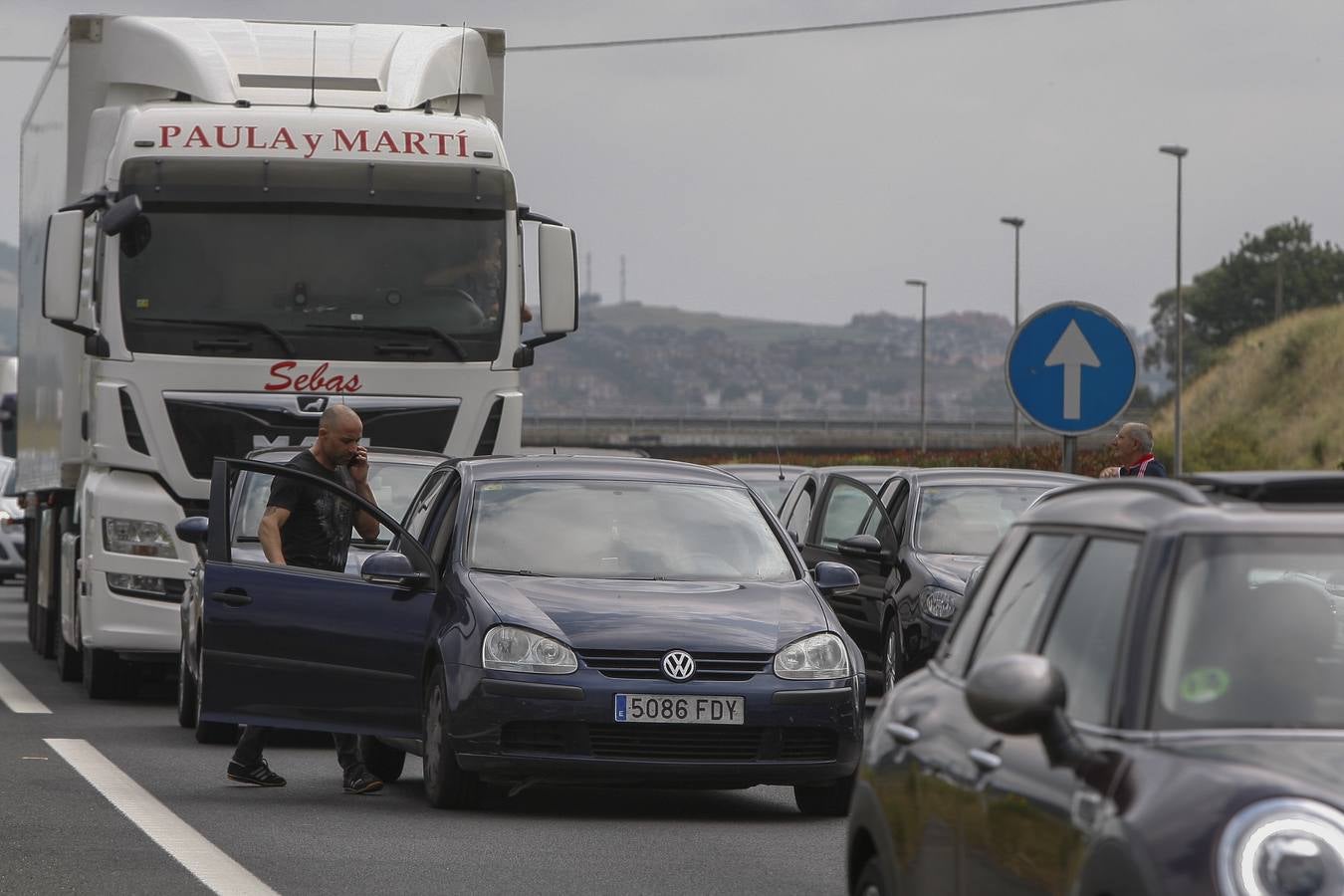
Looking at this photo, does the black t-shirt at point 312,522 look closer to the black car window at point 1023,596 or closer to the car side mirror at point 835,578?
the car side mirror at point 835,578

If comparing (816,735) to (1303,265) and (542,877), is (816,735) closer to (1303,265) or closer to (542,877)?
(542,877)

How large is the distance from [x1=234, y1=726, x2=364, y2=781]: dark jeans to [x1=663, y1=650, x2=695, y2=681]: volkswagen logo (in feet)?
6.03

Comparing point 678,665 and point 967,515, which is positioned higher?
point 967,515

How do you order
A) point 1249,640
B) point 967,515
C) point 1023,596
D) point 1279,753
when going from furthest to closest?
1. point 967,515
2. point 1023,596
3. point 1249,640
4. point 1279,753

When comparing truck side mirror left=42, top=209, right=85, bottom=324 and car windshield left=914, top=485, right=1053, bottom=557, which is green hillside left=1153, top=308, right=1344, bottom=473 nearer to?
car windshield left=914, top=485, right=1053, bottom=557

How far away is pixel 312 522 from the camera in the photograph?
12.5 meters

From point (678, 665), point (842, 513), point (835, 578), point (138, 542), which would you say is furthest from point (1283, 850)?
point (842, 513)

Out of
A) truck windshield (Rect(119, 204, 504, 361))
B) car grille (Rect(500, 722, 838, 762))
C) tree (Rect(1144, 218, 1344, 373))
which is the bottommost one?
car grille (Rect(500, 722, 838, 762))

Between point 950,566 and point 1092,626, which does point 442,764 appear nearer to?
point 950,566

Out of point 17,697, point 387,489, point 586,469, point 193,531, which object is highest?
point 586,469

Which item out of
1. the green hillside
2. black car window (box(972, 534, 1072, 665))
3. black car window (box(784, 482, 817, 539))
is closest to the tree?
the green hillside

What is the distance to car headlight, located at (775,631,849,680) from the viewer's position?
11.1 metres

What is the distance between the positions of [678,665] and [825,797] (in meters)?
1.03

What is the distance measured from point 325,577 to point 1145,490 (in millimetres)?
6816
